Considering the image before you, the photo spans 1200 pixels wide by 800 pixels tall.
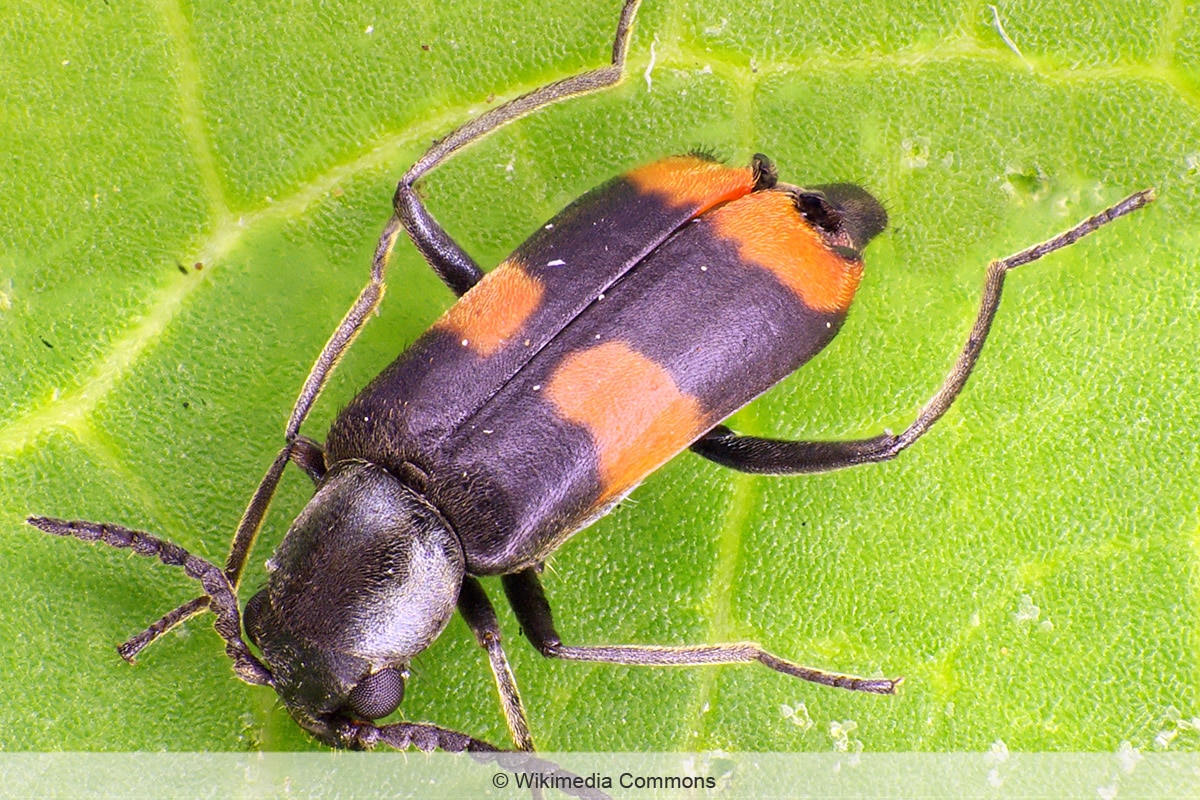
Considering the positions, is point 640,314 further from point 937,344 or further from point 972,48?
point 972,48

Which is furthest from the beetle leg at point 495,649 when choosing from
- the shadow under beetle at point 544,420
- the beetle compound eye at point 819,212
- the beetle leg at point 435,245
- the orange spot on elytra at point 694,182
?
the beetle compound eye at point 819,212

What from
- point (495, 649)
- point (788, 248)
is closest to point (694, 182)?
point (788, 248)

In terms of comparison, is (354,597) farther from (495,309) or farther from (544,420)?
(495,309)

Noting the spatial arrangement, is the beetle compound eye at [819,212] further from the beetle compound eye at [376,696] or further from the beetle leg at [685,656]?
the beetle compound eye at [376,696]

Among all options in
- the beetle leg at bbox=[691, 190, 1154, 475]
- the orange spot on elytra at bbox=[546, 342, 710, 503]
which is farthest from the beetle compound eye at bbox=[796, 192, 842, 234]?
the orange spot on elytra at bbox=[546, 342, 710, 503]

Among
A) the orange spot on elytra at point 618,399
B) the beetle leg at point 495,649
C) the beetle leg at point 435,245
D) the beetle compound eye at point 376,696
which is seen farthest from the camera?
the beetle leg at point 435,245

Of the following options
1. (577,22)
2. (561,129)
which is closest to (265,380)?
(561,129)

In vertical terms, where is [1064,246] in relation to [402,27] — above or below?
below

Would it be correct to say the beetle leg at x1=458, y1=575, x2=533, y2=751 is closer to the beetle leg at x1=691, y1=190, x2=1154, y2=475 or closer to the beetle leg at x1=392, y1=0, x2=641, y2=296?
the beetle leg at x1=691, y1=190, x2=1154, y2=475
